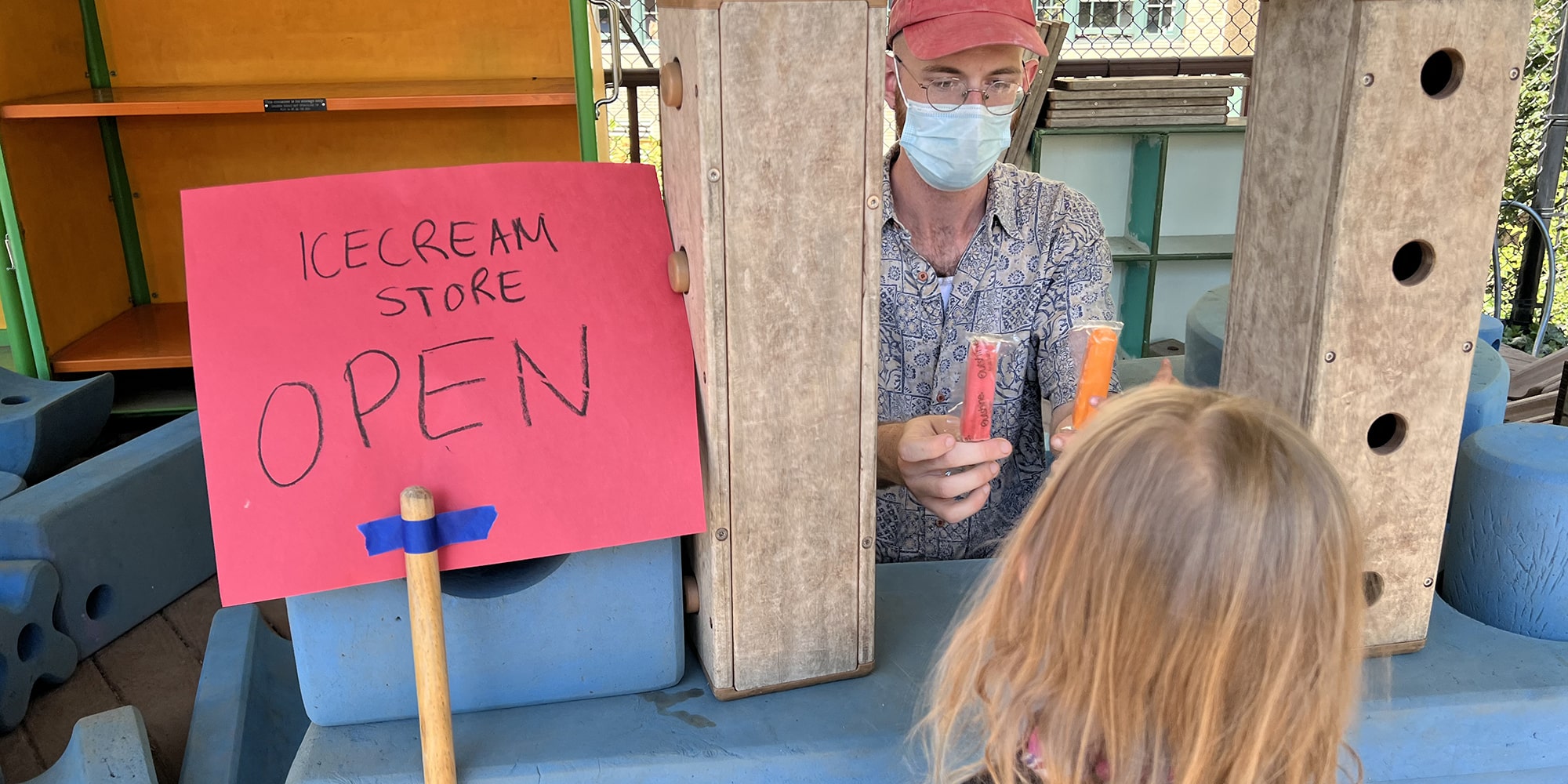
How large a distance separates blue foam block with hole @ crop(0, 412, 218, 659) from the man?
1503 millimetres

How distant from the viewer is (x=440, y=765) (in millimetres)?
879

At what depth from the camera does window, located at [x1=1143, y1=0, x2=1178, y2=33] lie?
7.11 meters

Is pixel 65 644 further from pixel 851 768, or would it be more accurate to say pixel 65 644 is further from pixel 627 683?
pixel 851 768

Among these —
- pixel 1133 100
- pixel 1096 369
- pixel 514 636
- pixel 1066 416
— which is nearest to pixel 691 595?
pixel 514 636

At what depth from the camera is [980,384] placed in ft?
3.41

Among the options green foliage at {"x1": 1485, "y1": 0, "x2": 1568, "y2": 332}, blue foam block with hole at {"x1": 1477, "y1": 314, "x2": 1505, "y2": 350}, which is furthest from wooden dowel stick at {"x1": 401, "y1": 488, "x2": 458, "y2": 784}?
green foliage at {"x1": 1485, "y1": 0, "x2": 1568, "y2": 332}

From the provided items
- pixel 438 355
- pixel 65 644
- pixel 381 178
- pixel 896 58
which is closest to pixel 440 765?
pixel 438 355

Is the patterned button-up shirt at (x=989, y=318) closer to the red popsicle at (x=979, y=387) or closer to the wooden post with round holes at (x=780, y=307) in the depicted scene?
the red popsicle at (x=979, y=387)

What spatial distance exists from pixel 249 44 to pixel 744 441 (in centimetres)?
286

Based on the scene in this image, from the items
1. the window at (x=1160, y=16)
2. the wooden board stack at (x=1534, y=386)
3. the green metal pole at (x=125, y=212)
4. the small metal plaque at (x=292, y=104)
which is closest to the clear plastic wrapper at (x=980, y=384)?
the small metal plaque at (x=292, y=104)

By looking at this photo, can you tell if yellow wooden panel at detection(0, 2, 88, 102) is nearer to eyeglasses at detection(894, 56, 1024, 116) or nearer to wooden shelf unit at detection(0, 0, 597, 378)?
wooden shelf unit at detection(0, 0, 597, 378)

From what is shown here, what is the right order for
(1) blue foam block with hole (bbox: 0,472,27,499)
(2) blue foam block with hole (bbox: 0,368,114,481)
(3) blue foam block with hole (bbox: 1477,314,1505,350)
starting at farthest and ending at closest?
1. (2) blue foam block with hole (bbox: 0,368,114,481)
2. (1) blue foam block with hole (bbox: 0,472,27,499)
3. (3) blue foam block with hole (bbox: 1477,314,1505,350)

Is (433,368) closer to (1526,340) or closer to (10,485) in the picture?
(10,485)

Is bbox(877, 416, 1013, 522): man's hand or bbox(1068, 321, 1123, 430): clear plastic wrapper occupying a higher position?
bbox(1068, 321, 1123, 430): clear plastic wrapper
